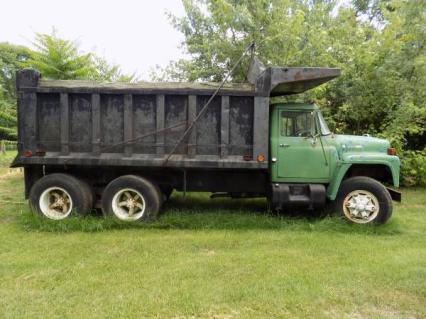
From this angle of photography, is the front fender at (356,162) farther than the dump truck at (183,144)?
Yes

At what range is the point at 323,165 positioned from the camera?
6648mm

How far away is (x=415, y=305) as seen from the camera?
3.63 m

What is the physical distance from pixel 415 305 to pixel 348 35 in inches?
366

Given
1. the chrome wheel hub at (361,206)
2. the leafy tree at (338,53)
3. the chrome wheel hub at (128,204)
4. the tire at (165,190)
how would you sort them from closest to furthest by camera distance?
1. the chrome wheel hub at (361,206)
2. the chrome wheel hub at (128,204)
3. the tire at (165,190)
4. the leafy tree at (338,53)

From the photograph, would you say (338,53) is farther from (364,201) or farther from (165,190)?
(165,190)

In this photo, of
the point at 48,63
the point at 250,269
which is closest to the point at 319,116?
the point at 250,269

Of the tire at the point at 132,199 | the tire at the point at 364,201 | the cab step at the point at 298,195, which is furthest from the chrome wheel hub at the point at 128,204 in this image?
the tire at the point at 364,201

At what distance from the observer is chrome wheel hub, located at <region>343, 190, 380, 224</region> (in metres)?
6.49

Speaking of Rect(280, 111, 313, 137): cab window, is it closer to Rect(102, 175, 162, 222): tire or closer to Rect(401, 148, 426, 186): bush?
Rect(102, 175, 162, 222): tire

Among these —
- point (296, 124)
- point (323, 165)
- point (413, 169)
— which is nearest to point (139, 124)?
point (296, 124)

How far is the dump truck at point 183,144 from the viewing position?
21.0ft

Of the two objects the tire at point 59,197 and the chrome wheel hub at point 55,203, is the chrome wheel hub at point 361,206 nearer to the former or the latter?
the tire at point 59,197

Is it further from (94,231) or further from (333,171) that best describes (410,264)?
(94,231)

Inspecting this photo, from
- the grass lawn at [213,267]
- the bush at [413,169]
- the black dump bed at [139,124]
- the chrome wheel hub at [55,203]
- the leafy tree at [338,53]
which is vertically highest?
the leafy tree at [338,53]
